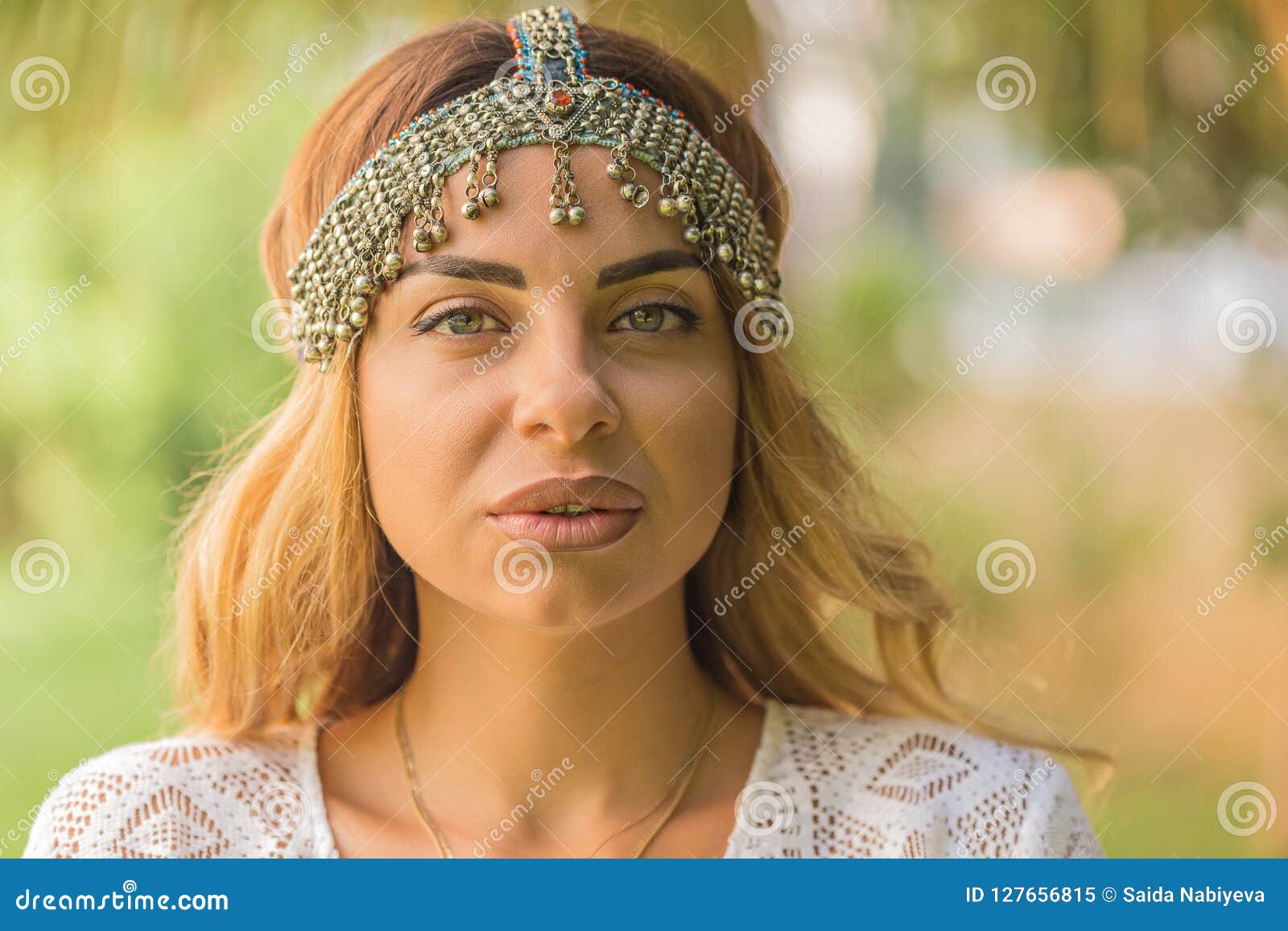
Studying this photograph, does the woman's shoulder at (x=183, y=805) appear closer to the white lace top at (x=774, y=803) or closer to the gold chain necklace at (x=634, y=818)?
the white lace top at (x=774, y=803)

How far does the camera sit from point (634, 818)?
2330 mm

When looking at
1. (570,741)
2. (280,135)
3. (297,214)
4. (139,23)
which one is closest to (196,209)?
(280,135)

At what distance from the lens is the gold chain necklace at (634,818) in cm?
230

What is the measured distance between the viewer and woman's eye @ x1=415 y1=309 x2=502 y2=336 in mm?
2123

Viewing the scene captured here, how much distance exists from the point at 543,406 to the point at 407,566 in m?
0.77

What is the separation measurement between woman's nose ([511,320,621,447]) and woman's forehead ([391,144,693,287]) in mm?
108

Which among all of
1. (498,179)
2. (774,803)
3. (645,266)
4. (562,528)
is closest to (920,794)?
(774,803)

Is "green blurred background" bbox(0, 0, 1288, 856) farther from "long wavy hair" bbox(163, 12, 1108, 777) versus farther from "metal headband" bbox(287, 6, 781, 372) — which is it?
"metal headband" bbox(287, 6, 781, 372)

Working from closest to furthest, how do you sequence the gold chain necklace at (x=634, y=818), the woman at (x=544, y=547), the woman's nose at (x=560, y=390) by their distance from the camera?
1. the woman's nose at (x=560, y=390)
2. the woman at (x=544, y=547)
3. the gold chain necklace at (x=634, y=818)

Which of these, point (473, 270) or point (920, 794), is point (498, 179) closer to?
point (473, 270)

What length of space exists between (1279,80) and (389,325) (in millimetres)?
3123

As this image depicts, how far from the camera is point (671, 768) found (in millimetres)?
2395

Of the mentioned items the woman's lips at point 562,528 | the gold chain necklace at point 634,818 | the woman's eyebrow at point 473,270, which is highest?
the woman's eyebrow at point 473,270

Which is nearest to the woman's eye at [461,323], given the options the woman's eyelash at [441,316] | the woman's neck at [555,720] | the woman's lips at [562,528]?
the woman's eyelash at [441,316]
